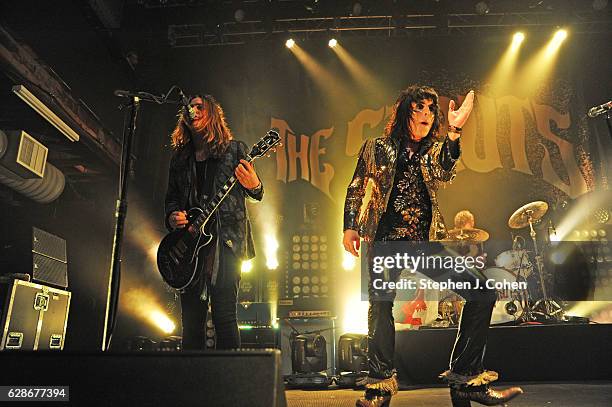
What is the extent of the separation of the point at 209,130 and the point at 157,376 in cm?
183

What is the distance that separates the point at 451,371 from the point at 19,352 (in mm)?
2142

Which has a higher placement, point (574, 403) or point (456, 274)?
point (456, 274)

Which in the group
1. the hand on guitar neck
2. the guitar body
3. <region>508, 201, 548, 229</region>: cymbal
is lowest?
the guitar body

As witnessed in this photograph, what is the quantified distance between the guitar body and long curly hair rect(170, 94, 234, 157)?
0.45 m

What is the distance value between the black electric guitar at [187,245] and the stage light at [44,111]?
3.14 m

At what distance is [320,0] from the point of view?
284 inches

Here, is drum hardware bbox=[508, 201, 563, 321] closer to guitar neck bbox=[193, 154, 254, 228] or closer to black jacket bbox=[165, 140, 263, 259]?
black jacket bbox=[165, 140, 263, 259]

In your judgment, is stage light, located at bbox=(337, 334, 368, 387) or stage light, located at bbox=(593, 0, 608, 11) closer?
stage light, located at bbox=(337, 334, 368, 387)

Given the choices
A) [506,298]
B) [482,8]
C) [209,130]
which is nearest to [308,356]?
[506,298]

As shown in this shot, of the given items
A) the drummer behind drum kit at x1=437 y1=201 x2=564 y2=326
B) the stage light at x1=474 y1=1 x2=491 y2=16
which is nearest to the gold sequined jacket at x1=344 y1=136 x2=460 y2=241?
the drummer behind drum kit at x1=437 y1=201 x2=564 y2=326

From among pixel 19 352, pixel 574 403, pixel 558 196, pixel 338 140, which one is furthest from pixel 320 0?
pixel 19 352

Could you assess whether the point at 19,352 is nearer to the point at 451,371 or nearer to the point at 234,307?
the point at 234,307

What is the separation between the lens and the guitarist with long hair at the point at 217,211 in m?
2.69

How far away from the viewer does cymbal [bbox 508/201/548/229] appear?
616cm
